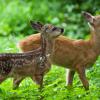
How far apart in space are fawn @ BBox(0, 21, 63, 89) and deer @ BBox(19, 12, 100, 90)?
49 centimetres

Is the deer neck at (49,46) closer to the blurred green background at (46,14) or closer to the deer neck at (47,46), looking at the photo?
the deer neck at (47,46)

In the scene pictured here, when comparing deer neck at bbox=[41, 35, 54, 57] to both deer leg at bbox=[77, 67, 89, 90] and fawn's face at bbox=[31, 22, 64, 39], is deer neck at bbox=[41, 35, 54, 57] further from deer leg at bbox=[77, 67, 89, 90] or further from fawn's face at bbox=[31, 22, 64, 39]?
deer leg at bbox=[77, 67, 89, 90]

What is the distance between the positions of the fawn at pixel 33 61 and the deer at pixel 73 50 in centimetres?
49

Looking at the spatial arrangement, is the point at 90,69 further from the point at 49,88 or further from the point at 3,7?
the point at 3,7

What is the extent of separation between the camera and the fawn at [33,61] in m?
11.1

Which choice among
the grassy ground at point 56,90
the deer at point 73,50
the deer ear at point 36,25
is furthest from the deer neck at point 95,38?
the deer ear at point 36,25

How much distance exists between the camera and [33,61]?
11.5 metres

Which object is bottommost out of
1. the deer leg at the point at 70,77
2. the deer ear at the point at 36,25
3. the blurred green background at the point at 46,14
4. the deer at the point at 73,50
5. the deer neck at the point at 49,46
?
the blurred green background at the point at 46,14

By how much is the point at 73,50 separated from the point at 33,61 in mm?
1390

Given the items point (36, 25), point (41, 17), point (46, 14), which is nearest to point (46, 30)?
point (36, 25)

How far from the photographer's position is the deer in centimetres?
1244

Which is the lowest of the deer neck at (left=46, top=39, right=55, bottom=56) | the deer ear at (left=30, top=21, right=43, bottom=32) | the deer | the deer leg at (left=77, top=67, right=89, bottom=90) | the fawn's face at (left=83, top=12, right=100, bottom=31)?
the deer leg at (left=77, top=67, right=89, bottom=90)

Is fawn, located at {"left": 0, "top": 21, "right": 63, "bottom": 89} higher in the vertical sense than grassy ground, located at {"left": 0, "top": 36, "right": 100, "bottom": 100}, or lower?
higher

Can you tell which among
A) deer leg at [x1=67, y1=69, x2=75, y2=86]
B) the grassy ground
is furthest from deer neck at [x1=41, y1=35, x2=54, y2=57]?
deer leg at [x1=67, y1=69, x2=75, y2=86]
